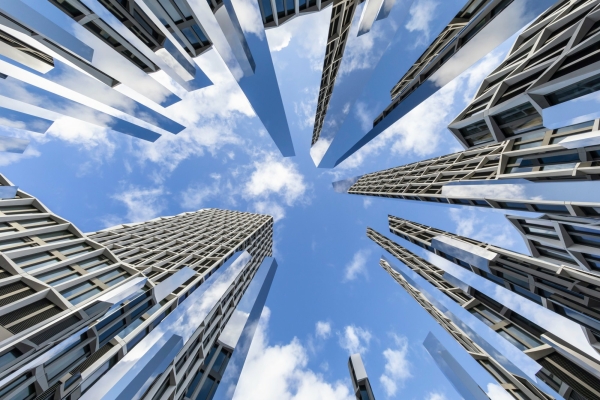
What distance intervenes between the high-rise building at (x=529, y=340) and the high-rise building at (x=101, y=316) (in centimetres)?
2434

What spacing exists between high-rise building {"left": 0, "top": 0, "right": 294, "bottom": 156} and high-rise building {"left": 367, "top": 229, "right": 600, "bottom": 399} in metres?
26.1

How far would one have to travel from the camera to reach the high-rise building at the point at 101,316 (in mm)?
10844

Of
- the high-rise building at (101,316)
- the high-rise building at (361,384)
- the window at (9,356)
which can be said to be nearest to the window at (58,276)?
the high-rise building at (101,316)

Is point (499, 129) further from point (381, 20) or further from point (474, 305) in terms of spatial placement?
point (474, 305)

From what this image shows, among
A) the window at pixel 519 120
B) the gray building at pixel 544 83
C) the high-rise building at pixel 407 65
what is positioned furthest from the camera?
the window at pixel 519 120

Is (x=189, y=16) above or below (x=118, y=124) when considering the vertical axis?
above

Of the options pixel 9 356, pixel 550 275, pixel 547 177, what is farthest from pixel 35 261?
pixel 550 275

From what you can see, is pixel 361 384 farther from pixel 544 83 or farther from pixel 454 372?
pixel 544 83

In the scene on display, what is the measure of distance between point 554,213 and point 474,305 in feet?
65.8

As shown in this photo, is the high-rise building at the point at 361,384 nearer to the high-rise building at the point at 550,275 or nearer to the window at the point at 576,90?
the high-rise building at the point at 550,275

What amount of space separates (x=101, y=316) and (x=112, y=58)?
46.7 ft

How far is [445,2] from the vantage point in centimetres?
759

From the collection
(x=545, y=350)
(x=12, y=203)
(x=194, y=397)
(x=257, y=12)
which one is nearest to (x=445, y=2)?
(x=257, y=12)

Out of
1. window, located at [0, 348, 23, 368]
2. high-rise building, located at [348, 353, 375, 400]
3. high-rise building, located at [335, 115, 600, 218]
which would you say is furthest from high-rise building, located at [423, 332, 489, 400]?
window, located at [0, 348, 23, 368]
